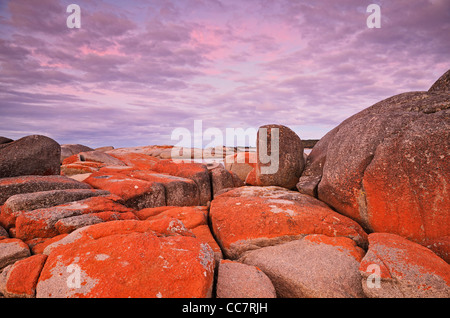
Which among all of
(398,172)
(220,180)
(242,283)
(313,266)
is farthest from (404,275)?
(220,180)

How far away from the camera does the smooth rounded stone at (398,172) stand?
15.1 feet

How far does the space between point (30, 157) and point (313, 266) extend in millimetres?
8640

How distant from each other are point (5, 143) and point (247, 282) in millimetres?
9153

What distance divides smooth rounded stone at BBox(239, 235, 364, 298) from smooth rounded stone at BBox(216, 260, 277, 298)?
1.50 feet

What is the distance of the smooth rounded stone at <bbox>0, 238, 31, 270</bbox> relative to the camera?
12.3 ft

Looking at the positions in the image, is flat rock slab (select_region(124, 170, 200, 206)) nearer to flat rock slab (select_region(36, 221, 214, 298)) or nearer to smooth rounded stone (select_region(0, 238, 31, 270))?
smooth rounded stone (select_region(0, 238, 31, 270))

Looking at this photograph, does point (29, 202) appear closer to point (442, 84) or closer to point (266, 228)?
point (266, 228)

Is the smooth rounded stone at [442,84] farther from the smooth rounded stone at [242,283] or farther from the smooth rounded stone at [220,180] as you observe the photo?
the smooth rounded stone at [220,180]

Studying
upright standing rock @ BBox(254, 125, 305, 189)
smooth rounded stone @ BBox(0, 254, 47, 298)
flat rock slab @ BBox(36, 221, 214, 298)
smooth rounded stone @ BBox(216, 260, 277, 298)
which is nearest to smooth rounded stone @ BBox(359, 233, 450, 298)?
smooth rounded stone @ BBox(216, 260, 277, 298)

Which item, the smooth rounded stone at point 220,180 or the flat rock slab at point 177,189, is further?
the smooth rounded stone at point 220,180

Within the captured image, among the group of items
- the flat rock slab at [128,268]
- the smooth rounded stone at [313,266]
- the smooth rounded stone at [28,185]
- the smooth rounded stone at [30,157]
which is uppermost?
the smooth rounded stone at [30,157]

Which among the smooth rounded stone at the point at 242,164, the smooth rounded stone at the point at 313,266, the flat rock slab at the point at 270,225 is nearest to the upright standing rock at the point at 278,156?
the flat rock slab at the point at 270,225

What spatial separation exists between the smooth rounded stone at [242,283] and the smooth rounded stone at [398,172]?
3.41 m
